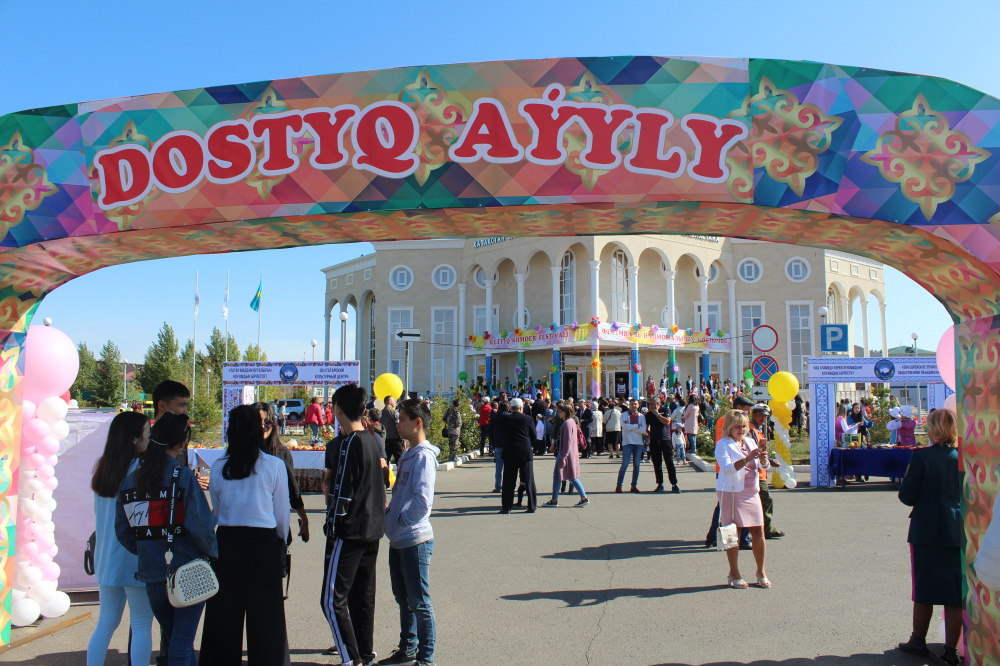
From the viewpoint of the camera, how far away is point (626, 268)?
36.6m

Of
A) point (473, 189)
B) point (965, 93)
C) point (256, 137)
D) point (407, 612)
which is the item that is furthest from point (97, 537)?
point (965, 93)

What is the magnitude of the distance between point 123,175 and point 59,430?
2.65 metres

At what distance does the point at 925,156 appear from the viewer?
4.38 meters

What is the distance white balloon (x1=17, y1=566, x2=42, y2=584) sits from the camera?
552 centimetres

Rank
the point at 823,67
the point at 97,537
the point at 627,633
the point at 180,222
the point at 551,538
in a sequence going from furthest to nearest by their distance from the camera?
the point at 551,538, the point at 627,633, the point at 180,222, the point at 823,67, the point at 97,537

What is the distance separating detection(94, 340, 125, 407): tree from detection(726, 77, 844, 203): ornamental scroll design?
4619cm

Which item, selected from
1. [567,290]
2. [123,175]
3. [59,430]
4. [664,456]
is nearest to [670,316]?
[567,290]

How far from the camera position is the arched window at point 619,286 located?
118ft

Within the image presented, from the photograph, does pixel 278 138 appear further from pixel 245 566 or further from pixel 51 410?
pixel 51 410

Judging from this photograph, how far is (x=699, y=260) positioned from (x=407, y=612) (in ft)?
113

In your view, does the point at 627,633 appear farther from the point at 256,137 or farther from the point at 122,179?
the point at 122,179

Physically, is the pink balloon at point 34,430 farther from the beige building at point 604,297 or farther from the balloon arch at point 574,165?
the beige building at point 604,297

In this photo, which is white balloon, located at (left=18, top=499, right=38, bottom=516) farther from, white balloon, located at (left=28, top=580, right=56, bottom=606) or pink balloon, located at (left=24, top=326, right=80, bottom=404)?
pink balloon, located at (left=24, top=326, right=80, bottom=404)

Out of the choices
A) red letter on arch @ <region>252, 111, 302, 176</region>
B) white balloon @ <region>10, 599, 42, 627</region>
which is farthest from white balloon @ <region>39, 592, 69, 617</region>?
red letter on arch @ <region>252, 111, 302, 176</region>
